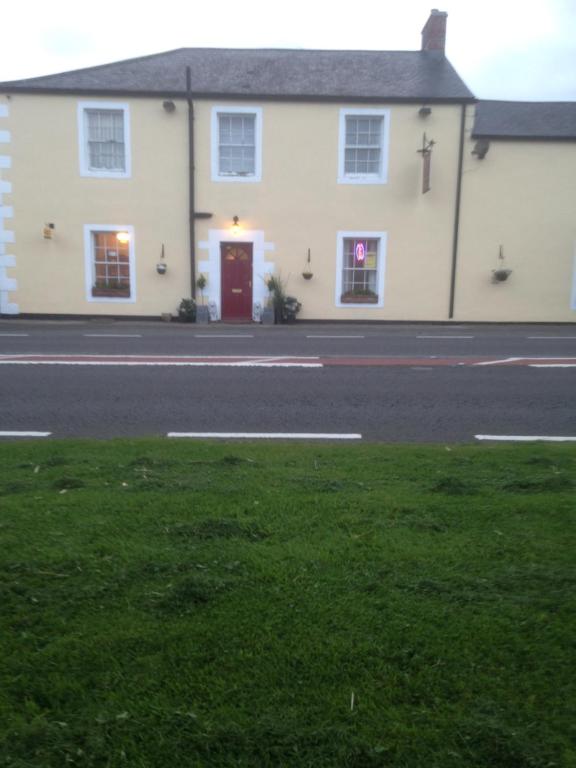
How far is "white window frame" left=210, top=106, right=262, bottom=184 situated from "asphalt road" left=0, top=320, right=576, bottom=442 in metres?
7.05

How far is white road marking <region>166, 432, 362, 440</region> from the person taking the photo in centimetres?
586

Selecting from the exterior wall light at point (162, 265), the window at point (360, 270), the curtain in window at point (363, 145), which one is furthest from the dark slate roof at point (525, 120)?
the exterior wall light at point (162, 265)

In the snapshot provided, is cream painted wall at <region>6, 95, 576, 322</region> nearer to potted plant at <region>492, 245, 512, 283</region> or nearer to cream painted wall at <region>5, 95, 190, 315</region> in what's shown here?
cream painted wall at <region>5, 95, 190, 315</region>

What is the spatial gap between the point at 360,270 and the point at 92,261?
26.5 feet

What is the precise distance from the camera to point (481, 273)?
19.5m

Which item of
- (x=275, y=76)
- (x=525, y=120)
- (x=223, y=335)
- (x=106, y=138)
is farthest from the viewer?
(x=525, y=120)

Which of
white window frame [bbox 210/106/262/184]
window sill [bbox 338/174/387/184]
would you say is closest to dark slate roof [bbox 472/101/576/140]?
window sill [bbox 338/174/387/184]

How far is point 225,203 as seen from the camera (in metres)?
18.9

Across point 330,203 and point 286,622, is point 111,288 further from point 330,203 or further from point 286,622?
point 286,622

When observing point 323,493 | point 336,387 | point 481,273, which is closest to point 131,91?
point 481,273

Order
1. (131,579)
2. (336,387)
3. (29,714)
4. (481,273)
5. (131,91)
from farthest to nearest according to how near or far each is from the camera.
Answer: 1. (481,273)
2. (131,91)
3. (336,387)
4. (131,579)
5. (29,714)

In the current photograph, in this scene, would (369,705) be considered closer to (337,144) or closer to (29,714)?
(29,714)

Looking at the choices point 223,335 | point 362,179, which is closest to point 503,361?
point 223,335

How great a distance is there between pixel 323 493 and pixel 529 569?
138cm
